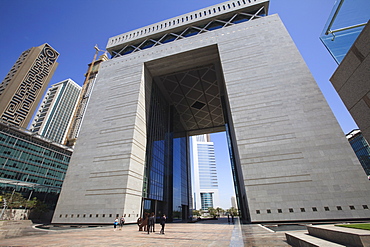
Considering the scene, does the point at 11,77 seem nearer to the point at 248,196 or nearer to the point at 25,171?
the point at 25,171

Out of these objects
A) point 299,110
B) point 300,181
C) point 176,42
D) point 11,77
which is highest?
point 11,77

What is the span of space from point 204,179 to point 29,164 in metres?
107

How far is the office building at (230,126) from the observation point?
52.3 ft

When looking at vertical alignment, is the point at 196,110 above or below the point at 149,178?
above

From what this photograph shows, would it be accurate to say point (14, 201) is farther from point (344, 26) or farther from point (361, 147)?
point (361, 147)

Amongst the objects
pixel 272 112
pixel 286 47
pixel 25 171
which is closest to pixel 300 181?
pixel 272 112

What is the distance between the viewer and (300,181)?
52.9 feet

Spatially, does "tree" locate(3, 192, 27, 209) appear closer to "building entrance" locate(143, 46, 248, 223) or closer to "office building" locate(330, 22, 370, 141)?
"building entrance" locate(143, 46, 248, 223)

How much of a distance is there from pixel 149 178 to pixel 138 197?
446 centimetres

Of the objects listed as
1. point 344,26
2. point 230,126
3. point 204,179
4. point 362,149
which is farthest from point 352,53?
point 204,179

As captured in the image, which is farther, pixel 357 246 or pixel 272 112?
pixel 272 112

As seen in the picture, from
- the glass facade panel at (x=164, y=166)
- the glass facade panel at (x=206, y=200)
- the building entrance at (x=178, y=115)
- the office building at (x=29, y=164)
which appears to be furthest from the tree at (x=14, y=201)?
the glass facade panel at (x=206, y=200)

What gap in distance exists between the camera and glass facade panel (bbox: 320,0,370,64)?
574cm

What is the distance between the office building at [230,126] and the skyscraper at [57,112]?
82.9 m
